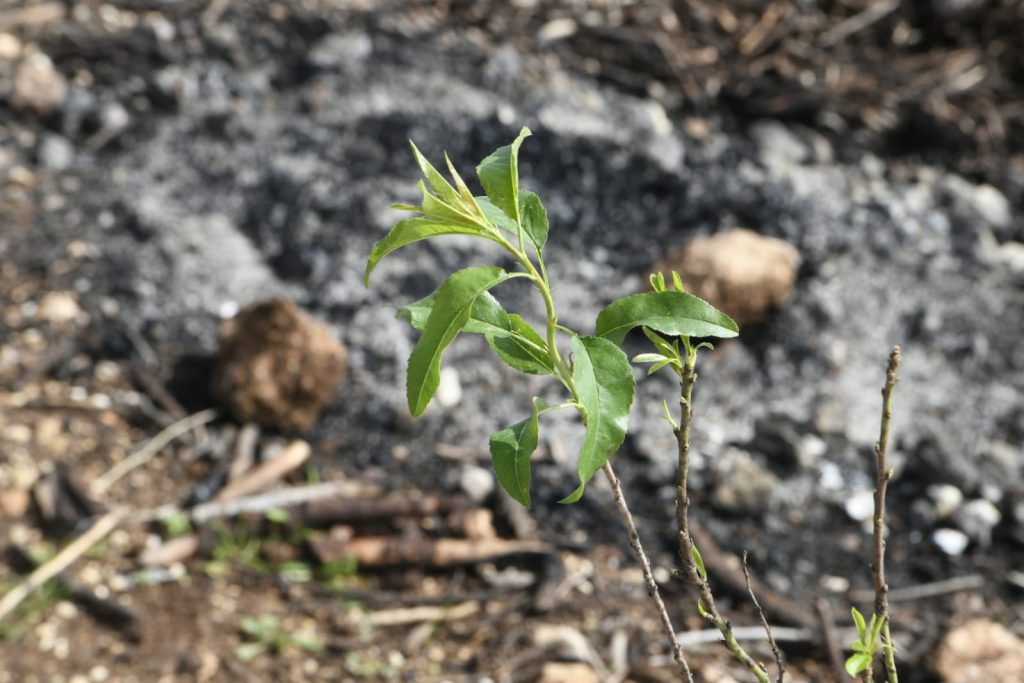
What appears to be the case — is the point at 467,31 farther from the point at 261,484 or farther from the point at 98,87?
the point at 261,484

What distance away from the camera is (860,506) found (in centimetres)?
265

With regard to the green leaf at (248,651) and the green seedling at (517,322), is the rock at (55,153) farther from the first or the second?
the green seedling at (517,322)

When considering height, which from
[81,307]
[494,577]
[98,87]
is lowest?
[494,577]

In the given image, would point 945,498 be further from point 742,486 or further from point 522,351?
point 522,351

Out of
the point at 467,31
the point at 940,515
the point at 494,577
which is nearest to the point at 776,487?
the point at 940,515

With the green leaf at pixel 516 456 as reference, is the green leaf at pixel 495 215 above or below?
above

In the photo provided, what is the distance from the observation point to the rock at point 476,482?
2.68m

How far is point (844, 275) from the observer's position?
3240 millimetres

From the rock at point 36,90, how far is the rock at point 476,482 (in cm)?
214

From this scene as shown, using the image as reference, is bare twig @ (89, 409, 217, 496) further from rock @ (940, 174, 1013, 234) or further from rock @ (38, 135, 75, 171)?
rock @ (940, 174, 1013, 234)

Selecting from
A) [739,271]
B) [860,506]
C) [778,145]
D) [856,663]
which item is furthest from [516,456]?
[778,145]

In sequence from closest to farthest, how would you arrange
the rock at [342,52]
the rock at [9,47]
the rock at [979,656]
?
the rock at [979,656], the rock at [9,47], the rock at [342,52]

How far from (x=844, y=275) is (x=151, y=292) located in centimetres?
214

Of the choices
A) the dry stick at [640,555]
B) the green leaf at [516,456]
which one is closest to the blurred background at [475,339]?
the dry stick at [640,555]
